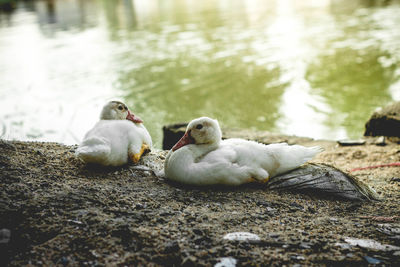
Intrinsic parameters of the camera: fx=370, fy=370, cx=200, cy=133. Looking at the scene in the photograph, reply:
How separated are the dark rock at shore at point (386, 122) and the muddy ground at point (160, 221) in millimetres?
2866

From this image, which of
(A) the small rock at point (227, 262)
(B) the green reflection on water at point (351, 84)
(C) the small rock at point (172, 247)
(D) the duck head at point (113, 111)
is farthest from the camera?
(B) the green reflection on water at point (351, 84)

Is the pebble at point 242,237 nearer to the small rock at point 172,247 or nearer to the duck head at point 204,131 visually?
the small rock at point 172,247

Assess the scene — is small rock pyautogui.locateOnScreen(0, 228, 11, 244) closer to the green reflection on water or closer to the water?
the water

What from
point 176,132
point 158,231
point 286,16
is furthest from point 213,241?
point 286,16

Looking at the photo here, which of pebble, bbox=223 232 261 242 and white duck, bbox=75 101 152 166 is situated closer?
pebble, bbox=223 232 261 242

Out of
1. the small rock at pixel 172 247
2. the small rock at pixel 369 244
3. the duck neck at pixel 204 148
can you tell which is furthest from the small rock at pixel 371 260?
the duck neck at pixel 204 148

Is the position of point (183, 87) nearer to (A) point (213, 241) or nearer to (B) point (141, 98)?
(B) point (141, 98)

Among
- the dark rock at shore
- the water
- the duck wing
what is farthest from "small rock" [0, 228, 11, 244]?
the dark rock at shore

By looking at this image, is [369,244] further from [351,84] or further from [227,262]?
[351,84]

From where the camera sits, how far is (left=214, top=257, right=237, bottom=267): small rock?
8.74 ft

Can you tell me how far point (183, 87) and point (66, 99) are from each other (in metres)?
3.40

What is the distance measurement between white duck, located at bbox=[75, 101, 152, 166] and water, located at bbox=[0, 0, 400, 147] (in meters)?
3.27

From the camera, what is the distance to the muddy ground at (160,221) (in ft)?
9.04

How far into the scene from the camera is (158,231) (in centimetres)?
302
